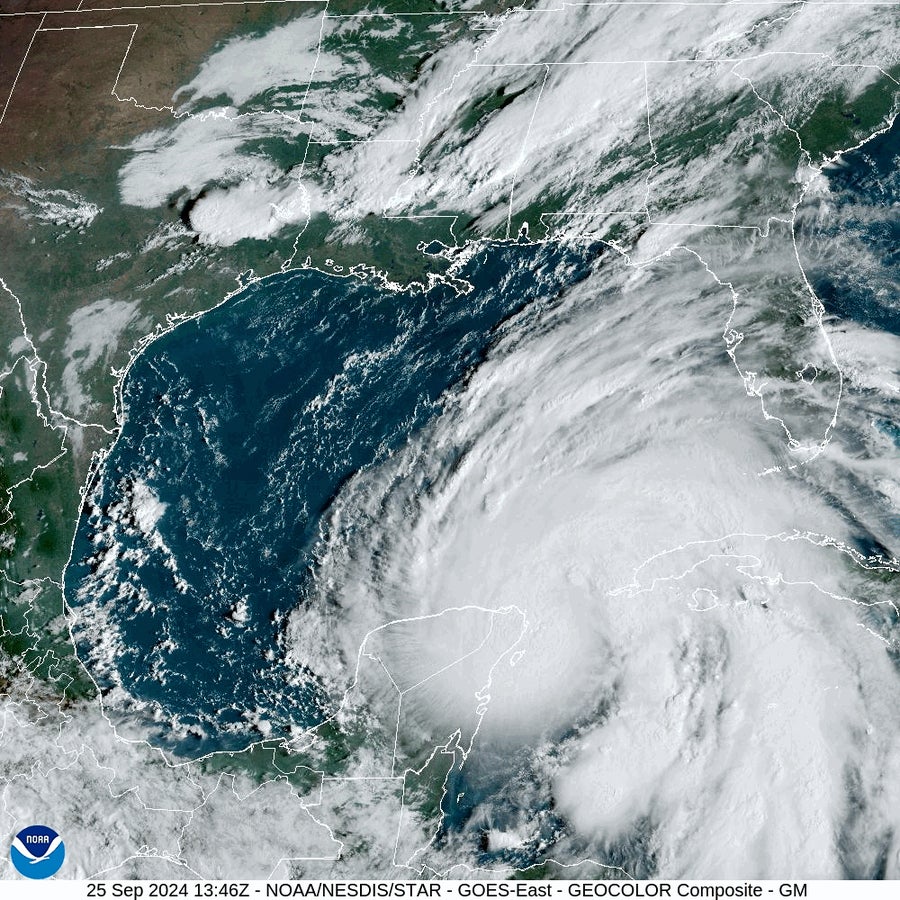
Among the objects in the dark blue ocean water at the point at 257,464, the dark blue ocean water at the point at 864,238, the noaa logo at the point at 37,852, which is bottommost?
the noaa logo at the point at 37,852

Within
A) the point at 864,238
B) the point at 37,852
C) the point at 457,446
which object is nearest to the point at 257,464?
the point at 457,446

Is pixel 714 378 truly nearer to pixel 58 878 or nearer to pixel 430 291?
pixel 430 291

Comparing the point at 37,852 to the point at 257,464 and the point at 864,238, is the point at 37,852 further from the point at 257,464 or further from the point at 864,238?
the point at 864,238

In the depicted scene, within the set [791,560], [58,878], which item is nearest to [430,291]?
[791,560]

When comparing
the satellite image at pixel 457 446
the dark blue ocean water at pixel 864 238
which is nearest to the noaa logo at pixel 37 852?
the satellite image at pixel 457 446

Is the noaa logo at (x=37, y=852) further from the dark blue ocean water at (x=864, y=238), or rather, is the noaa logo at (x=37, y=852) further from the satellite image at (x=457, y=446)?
the dark blue ocean water at (x=864, y=238)
